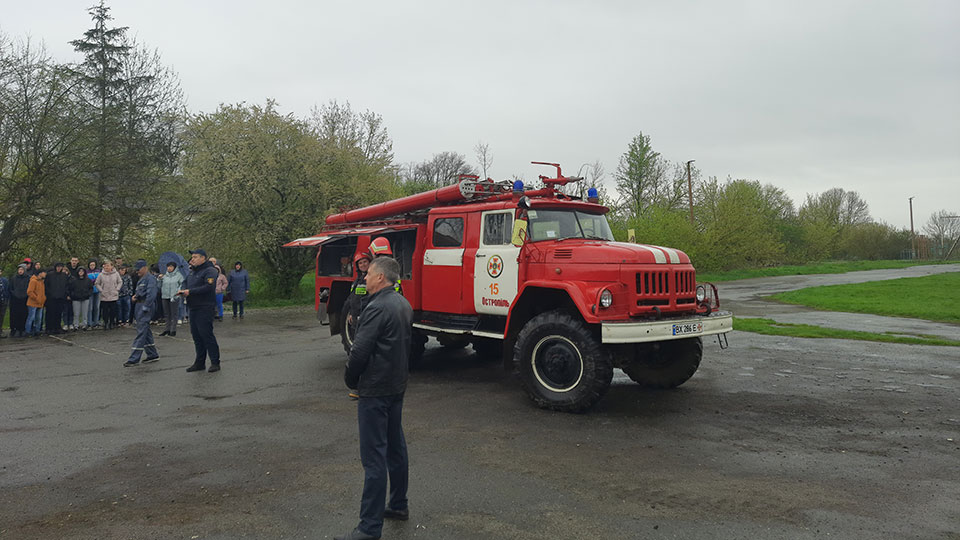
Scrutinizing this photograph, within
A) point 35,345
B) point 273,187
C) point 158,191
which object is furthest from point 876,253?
point 35,345

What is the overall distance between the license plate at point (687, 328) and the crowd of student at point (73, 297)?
35.5 ft

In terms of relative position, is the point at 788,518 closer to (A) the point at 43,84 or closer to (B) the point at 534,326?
(B) the point at 534,326

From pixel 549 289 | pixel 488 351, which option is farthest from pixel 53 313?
pixel 549 289

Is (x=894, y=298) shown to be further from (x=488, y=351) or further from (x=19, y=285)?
(x=19, y=285)

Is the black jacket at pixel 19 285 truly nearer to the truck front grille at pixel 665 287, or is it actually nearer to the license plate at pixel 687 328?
the truck front grille at pixel 665 287

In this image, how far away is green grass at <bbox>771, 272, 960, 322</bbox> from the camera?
16.3 metres

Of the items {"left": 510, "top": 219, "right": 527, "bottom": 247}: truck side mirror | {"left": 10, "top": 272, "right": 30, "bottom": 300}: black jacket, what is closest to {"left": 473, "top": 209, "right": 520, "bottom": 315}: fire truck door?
{"left": 510, "top": 219, "right": 527, "bottom": 247}: truck side mirror

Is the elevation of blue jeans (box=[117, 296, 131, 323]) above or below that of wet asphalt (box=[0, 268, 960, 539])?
above

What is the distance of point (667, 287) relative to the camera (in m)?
6.73

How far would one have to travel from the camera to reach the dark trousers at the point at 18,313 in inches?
545

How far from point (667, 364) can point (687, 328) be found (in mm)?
1449

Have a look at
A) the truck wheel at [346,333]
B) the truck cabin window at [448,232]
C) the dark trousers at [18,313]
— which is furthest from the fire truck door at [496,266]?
the dark trousers at [18,313]

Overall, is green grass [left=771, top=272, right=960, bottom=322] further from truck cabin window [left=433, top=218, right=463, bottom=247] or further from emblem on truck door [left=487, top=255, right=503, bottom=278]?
truck cabin window [left=433, top=218, right=463, bottom=247]

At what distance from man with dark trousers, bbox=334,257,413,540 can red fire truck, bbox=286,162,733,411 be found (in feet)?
9.36
